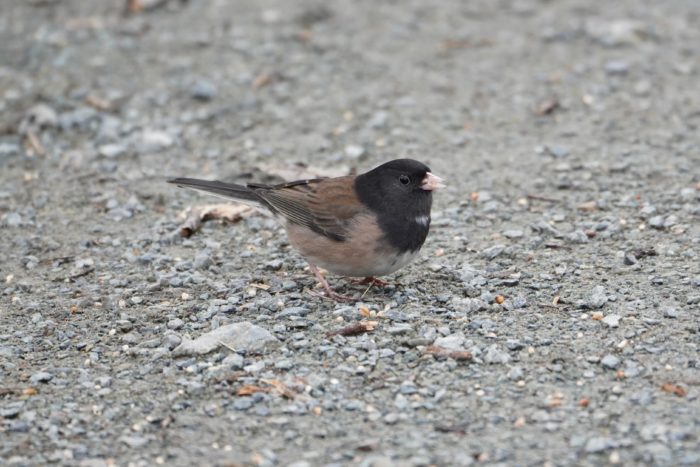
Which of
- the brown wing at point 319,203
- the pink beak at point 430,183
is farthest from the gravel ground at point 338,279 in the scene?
the pink beak at point 430,183

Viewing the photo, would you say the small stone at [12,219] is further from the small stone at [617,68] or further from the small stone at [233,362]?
the small stone at [617,68]

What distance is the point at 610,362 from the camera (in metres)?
4.24

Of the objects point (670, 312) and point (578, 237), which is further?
point (578, 237)

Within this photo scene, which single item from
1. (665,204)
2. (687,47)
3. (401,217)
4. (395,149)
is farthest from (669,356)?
(687,47)

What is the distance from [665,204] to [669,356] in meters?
1.92

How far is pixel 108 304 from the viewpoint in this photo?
511cm

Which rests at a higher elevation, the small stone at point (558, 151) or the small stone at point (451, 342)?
the small stone at point (558, 151)

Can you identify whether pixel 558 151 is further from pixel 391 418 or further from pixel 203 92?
pixel 391 418

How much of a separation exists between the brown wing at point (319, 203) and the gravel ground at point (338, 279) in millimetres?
370

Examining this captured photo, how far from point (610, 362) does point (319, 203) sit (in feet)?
5.81

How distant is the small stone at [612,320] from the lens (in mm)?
4590

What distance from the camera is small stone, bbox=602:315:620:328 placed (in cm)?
459

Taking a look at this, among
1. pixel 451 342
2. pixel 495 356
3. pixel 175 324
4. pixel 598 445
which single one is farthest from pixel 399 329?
pixel 598 445

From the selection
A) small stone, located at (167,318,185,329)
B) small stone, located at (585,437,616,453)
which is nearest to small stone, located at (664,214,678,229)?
small stone, located at (585,437,616,453)
